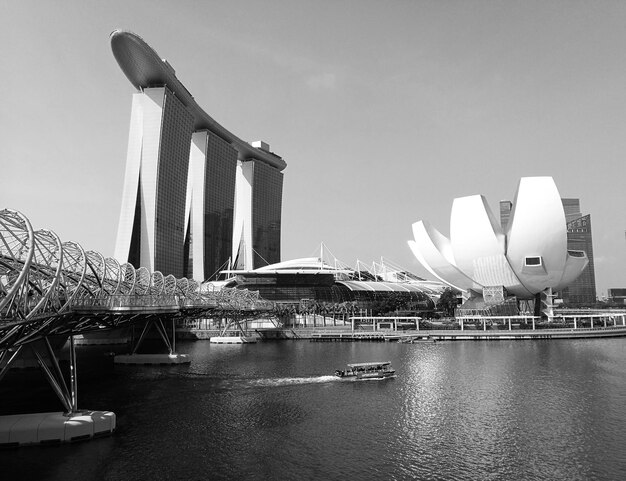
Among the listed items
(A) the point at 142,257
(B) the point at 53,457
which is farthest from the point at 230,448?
(A) the point at 142,257

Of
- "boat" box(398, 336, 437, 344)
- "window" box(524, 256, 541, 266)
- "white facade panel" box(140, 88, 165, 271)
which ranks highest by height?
Result: "white facade panel" box(140, 88, 165, 271)

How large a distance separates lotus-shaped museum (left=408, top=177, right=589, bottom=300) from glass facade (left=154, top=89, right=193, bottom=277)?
50340 millimetres

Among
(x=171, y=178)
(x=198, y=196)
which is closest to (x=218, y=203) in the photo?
(x=198, y=196)

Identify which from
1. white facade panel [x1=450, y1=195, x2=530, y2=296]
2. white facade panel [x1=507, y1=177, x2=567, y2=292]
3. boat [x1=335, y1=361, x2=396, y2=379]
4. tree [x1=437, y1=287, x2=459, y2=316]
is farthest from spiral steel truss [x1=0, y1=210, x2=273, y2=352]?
tree [x1=437, y1=287, x2=459, y2=316]

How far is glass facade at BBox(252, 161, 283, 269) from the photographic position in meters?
155

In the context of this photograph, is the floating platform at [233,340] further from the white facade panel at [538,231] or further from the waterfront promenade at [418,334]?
the white facade panel at [538,231]

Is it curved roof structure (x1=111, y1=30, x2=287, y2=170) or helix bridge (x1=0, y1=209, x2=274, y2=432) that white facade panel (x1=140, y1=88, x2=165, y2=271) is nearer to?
curved roof structure (x1=111, y1=30, x2=287, y2=170)

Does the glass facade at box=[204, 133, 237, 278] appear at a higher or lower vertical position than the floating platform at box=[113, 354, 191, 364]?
higher

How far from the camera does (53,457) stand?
66.2 feet

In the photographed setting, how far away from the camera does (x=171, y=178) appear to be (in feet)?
342

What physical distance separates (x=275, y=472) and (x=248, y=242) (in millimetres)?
134183

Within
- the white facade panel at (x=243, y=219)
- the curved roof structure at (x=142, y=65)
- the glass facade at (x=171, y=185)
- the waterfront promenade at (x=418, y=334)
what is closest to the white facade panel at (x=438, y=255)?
the waterfront promenade at (x=418, y=334)

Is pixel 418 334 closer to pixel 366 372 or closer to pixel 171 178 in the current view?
pixel 366 372

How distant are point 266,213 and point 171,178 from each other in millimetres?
57881
